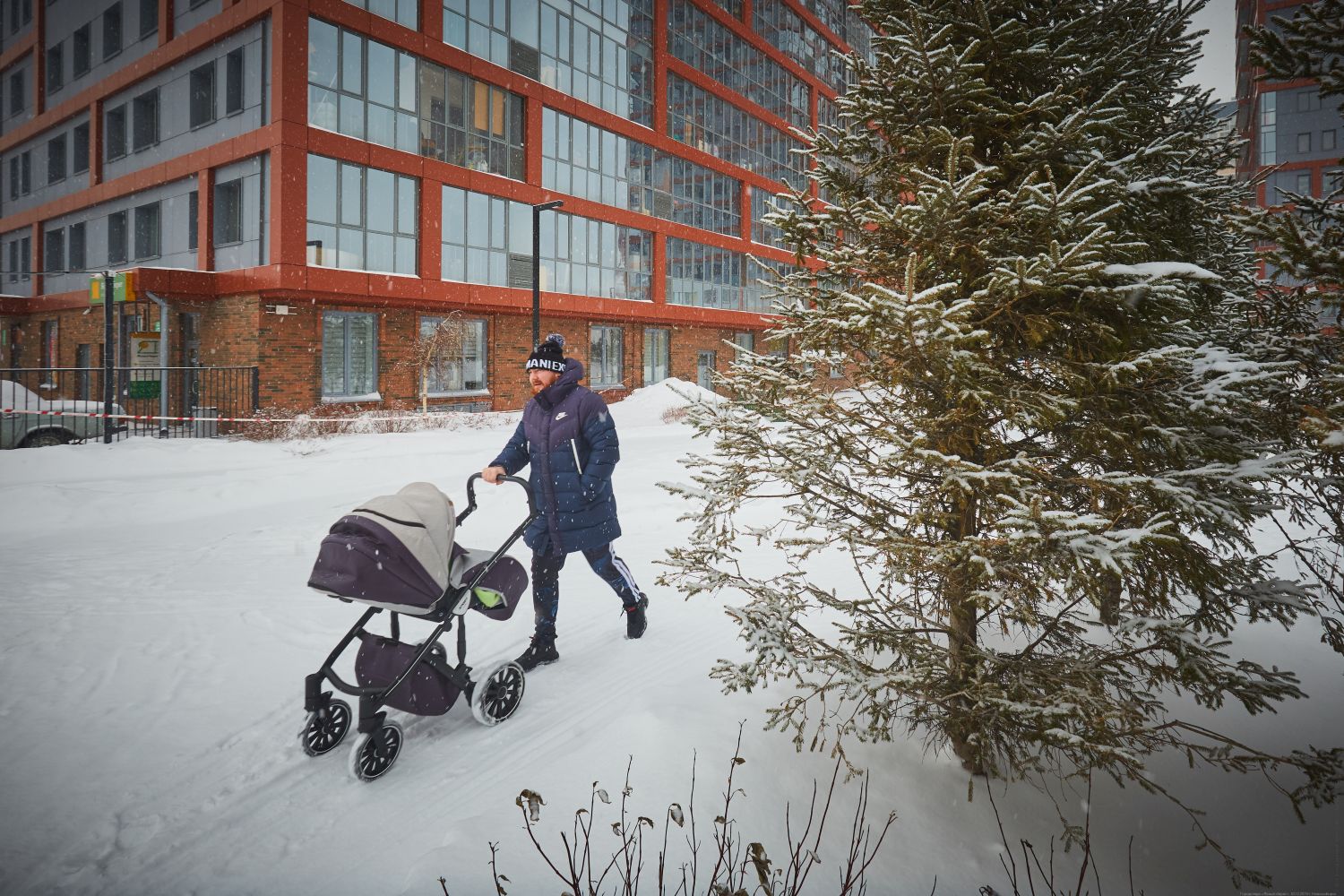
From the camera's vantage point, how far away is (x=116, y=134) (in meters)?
24.7

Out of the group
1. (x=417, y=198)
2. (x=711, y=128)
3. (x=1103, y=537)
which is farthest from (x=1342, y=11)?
(x=711, y=128)

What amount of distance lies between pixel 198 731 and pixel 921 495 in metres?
4.02

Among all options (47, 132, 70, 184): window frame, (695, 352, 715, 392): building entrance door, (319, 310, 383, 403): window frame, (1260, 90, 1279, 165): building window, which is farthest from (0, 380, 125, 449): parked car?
(1260, 90, 1279, 165): building window

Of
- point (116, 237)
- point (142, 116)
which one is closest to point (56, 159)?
point (116, 237)

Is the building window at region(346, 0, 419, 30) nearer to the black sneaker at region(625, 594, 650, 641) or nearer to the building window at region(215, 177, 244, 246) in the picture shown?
the building window at region(215, 177, 244, 246)

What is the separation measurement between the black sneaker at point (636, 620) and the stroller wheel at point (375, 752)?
6.82 feet

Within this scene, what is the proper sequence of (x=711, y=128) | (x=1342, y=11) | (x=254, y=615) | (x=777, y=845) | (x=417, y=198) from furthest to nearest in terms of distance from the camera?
1. (x=711, y=128)
2. (x=417, y=198)
3. (x=254, y=615)
4. (x=777, y=845)
5. (x=1342, y=11)

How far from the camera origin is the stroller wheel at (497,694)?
3.99 m

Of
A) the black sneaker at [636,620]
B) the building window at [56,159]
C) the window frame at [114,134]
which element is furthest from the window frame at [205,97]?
the black sneaker at [636,620]

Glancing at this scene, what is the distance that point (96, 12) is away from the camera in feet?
80.2

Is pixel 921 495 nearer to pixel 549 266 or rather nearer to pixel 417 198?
pixel 417 198

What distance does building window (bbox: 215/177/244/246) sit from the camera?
1989 cm

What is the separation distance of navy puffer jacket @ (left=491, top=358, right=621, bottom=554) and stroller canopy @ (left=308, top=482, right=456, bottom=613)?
44.4 inches

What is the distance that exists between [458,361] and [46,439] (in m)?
11.2
